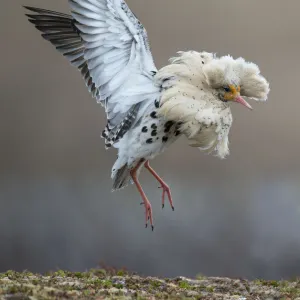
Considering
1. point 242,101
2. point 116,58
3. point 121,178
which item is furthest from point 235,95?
point 121,178

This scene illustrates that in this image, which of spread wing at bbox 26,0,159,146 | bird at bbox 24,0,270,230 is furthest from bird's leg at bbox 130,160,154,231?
spread wing at bbox 26,0,159,146

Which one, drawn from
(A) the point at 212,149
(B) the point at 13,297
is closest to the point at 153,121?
(A) the point at 212,149

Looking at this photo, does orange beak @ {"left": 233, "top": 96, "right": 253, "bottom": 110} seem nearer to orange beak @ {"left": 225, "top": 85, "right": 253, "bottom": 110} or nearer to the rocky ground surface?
orange beak @ {"left": 225, "top": 85, "right": 253, "bottom": 110}

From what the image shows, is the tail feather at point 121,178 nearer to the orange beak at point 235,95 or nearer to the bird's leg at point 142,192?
the bird's leg at point 142,192

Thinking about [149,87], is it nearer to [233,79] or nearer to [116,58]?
[116,58]

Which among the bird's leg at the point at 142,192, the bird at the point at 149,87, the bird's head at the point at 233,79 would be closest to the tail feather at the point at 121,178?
the bird's leg at the point at 142,192

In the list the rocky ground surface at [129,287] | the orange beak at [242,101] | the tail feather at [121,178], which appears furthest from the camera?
the tail feather at [121,178]
